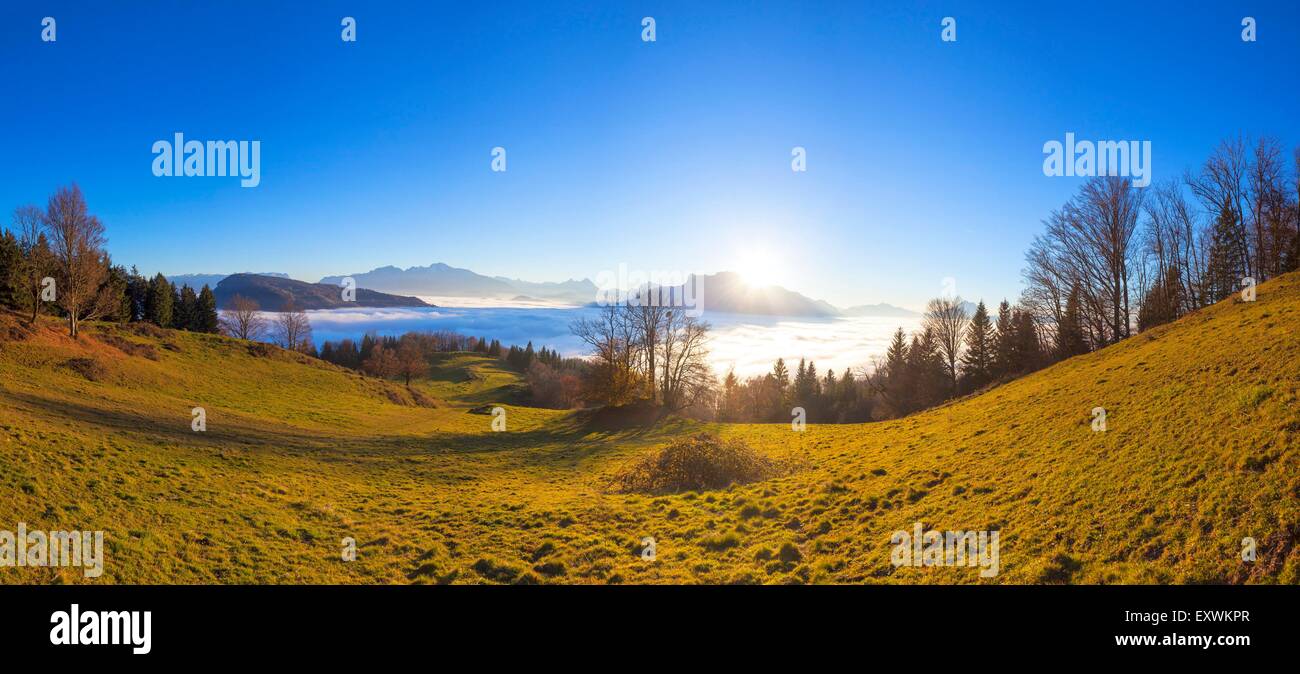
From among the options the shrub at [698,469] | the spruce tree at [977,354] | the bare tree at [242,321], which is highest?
the bare tree at [242,321]

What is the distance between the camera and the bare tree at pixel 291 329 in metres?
98.4

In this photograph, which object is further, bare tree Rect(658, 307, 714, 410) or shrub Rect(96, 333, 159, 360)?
bare tree Rect(658, 307, 714, 410)

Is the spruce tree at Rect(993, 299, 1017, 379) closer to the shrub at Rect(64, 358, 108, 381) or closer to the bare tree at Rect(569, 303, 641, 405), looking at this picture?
the bare tree at Rect(569, 303, 641, 405)

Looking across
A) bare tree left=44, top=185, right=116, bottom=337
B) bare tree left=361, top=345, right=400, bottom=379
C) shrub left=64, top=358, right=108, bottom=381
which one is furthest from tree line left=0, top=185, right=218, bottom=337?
bare tree left=361, top=345, right=400, bottom=379

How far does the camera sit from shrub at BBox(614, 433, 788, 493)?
19734 mm

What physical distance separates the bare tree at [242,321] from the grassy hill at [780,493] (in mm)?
83707

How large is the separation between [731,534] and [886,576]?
14.9 ft

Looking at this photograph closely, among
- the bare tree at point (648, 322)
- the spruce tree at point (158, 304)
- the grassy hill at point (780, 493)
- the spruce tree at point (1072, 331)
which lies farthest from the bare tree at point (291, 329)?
the spruce tree at point (1072, 331)


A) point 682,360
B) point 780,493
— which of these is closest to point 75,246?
point 682,360

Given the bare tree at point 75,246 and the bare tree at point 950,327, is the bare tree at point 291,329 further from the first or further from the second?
the bare tree at point 950,327

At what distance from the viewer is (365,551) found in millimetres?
12891

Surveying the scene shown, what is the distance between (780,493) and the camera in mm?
17188

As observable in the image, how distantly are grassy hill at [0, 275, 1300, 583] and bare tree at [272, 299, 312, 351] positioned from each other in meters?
79.6

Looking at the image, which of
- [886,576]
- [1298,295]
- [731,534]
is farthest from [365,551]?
[1298,295]
